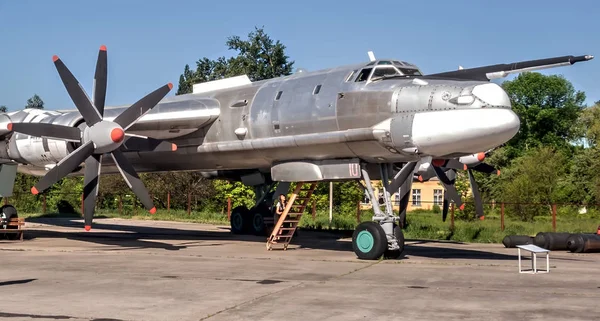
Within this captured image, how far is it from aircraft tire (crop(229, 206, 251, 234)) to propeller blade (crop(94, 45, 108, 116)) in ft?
28.0

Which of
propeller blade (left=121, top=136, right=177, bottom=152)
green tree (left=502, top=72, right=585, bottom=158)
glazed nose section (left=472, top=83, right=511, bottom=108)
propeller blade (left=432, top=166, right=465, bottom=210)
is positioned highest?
green tree (left=502, top=72, right=585, bottom=158)

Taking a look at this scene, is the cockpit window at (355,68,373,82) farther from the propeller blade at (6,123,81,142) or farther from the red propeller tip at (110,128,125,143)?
the propeller blade at (6,123,81,142)

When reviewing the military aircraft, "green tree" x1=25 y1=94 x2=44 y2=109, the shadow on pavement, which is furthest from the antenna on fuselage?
"green tree" x1=25 y1=94 x2=44 y2=109

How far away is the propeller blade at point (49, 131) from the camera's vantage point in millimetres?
18562

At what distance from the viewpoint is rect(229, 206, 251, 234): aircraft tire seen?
89.2 feet

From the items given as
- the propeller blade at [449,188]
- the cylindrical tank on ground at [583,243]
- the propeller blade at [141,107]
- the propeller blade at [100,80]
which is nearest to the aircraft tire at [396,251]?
the propeller blade at [449,188]

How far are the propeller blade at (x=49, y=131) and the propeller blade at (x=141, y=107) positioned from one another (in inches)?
46.1

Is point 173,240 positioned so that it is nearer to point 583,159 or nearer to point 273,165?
point 273,165

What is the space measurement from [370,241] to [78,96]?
328 inches

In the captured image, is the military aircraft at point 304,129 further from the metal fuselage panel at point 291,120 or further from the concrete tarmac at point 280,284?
the concrete tarmac at point 280,284

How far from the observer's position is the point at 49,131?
62.6ft

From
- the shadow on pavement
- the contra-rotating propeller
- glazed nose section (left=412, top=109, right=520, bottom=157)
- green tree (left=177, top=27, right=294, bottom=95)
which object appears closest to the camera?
glazed nose section (left=412, top=109, right=520, bottom=157)

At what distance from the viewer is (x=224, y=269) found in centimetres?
1509

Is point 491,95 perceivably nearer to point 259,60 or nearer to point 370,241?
point 370,241
